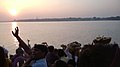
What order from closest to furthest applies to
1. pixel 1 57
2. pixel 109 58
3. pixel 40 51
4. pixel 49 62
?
pixel 109 58
pixel 1 57
pixel 40 51
pixel 49 62

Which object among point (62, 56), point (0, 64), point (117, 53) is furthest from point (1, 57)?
point (62, 56)

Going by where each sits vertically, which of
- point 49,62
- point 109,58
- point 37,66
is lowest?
point 49,62

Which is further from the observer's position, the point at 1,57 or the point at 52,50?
the point at 52,50

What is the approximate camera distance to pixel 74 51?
8008mm

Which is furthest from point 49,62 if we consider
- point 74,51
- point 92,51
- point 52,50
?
point 92,51

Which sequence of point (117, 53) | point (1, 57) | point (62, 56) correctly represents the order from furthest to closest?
point (62, 56) → point (1, 57) → point (117, 53)

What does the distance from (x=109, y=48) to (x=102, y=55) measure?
77mm

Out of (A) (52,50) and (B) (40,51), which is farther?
(A) (52,50)

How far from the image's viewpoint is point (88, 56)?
2404mm

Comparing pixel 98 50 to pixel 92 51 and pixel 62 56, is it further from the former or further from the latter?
pixel 62 56

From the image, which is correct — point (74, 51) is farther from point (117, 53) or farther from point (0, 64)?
point (117, 53)

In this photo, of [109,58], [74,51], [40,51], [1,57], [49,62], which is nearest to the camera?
[109,58]

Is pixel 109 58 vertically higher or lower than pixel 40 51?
higher

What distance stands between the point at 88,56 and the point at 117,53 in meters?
0.31
